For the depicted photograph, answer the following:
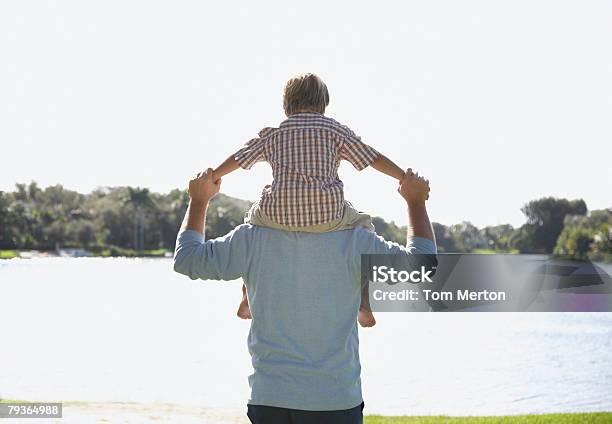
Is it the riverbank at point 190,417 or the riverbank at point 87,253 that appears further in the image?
the riverbank at point 87,253

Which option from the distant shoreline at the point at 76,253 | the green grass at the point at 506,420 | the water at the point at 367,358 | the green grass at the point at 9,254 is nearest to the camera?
the green grass at the point at 506,420

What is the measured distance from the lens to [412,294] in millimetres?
2113

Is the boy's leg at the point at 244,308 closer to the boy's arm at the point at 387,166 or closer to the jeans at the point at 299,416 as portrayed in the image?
the jeans at the point at 299,416

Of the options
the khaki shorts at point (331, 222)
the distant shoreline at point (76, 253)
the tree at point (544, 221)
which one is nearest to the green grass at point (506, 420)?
the khaki shorts at point (331, 222)

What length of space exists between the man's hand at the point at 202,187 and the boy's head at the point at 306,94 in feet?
0.82

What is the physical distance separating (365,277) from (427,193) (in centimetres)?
24

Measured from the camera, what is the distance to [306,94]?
5.99ft

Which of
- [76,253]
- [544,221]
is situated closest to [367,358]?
[544,221]

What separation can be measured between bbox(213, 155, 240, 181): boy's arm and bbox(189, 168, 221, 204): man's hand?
0.5 inches

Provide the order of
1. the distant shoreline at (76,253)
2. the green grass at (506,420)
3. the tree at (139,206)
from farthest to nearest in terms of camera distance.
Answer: the tree at (139,206) → the distant shoreline at (76,253) → the green grass at (506,420)

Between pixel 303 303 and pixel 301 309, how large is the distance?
0.05 ft

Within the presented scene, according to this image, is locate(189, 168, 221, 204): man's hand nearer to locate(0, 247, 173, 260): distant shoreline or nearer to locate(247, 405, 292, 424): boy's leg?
locate(247, 405, 292, 424): boy's leg

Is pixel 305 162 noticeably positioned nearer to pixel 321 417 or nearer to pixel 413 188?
pixel 413 188

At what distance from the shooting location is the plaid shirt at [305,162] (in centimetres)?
174
